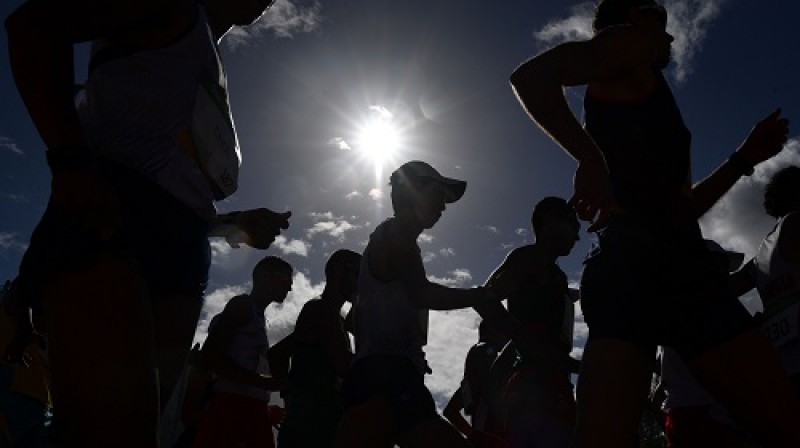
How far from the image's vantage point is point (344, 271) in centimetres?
587

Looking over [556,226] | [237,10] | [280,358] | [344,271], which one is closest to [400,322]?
[556,226]

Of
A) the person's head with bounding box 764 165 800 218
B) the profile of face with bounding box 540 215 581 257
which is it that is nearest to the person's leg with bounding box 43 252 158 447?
the profile of face with bounding box 540 215 581 257

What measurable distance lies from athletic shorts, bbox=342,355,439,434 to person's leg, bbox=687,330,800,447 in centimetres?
145

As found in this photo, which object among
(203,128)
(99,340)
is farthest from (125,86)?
(99,340)

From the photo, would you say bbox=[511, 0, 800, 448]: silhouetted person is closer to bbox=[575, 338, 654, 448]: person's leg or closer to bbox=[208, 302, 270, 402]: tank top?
bbox=[575, 338, 654, 448]: person's leg

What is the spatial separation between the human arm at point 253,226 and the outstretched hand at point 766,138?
75.7 inches

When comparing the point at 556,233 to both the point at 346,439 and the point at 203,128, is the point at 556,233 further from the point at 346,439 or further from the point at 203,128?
the point at 203,128

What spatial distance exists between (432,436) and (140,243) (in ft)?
6.08

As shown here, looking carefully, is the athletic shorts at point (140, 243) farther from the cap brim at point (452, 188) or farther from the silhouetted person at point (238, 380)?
the silhouetted person at point (238, 380)

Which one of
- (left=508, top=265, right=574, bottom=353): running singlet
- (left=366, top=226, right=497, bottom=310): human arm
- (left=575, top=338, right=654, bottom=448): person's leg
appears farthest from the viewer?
(left=508, top=265, right=574, bottom=353): running singlet

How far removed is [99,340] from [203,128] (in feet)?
2.55

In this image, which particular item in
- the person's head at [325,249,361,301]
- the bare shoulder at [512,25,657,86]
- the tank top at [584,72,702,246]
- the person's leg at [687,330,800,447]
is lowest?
the person's leg at [687,330,800,447]

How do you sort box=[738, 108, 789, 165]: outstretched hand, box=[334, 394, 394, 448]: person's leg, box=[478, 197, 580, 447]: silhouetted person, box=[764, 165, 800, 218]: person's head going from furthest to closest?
box=[764, 165, 800, 218]: person's head < box=[478, 197, 580, 447]: silhouetted person < box=[334, 394, 394, 448]: person's leg < box=[738, 108, 789, 165]: outstretched hand

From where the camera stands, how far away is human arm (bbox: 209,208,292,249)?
225 cm
